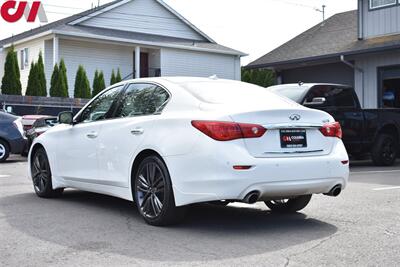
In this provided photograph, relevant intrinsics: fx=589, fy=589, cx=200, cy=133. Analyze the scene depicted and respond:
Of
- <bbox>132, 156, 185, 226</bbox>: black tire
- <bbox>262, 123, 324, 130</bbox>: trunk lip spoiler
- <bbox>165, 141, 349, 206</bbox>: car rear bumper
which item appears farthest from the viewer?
<bbox>132, 156, 185, 226</bbox>: black tire

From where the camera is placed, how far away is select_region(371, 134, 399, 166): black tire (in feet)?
44.5

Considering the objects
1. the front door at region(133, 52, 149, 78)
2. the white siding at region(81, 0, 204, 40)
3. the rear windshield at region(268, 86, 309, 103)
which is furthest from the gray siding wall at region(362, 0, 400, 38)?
the white siding at region(81, 0, 204, 40)

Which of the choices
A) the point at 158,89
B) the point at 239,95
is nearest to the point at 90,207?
the point at 158,89

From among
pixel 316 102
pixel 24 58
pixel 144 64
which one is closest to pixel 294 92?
pixel 316 102

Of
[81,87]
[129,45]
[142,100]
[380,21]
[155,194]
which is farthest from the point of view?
[129,45]

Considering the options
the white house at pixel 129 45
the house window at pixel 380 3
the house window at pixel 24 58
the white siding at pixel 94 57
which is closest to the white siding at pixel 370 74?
the house window at pixel 380 3

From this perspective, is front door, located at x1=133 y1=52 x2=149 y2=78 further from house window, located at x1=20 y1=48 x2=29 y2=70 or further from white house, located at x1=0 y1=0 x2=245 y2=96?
house window, located at x1=20 y1=48 x2=29 y2=70

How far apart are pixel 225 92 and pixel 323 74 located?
1519cm

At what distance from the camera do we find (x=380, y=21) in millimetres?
18688

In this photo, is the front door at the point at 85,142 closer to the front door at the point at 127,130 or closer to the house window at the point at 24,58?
the front door at the point at 127,130

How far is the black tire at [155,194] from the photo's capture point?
588 cm

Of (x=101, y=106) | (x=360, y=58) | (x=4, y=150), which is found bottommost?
(x=4, y=150)

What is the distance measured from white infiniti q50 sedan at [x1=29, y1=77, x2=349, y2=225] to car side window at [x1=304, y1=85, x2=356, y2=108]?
5.43m

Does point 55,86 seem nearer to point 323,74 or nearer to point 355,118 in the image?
point 323,74
